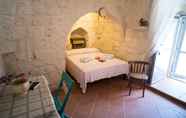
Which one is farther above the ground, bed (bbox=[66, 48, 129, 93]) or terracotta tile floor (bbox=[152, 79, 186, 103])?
bed (bbox=[66, 48, 129, 93])

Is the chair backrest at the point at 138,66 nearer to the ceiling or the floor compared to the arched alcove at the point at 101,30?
nearer to the floor

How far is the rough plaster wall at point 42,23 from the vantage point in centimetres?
232

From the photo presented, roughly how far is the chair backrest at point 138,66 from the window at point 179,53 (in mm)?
1198

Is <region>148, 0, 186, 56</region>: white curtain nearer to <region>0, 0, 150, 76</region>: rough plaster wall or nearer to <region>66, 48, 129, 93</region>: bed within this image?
<region>0, 0, 150, 76</region>: rough plaster wall

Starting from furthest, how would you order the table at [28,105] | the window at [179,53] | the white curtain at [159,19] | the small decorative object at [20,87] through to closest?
the window at [179,53], the white curtain at [159,19], the small decorative object at [20,87], the table at [28,105]

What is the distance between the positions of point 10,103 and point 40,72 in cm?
160

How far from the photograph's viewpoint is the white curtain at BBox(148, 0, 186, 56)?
112 inches

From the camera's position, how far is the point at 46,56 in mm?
Result: 2826

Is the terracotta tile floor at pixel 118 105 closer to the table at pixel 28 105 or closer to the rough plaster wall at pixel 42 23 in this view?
the rough plaster wall at pixel 42 23

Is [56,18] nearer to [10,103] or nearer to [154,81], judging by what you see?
[10,103]

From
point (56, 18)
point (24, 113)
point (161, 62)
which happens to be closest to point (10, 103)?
point (24, 113)

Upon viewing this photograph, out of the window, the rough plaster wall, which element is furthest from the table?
the window

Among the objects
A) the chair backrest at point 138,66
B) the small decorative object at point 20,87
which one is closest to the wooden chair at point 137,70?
the chair backrest at point 138,66

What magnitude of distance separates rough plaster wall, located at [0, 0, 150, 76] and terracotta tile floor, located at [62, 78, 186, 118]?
0.94 metres
